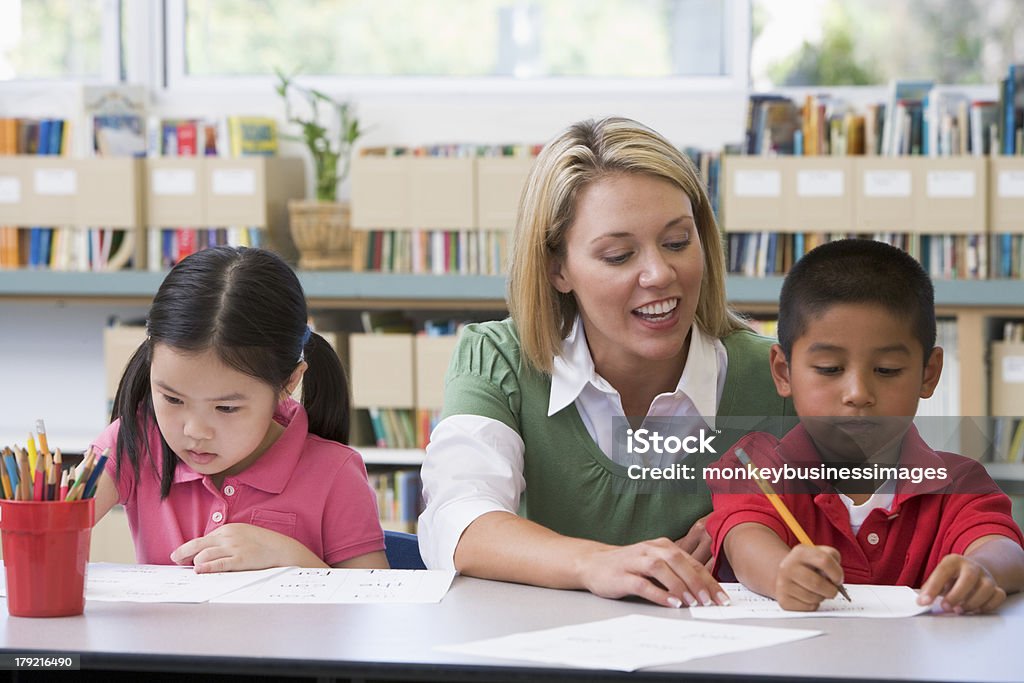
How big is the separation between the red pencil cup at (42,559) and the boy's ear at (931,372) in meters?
0.96

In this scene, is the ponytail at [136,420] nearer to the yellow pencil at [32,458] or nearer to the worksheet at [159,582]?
the worksheet at [159,582]

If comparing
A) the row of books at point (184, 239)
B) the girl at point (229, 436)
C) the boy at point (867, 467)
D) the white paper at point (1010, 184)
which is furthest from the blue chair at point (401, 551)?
the white paper at point (1010, 184)

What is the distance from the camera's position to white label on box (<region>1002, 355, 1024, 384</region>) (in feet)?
10.1

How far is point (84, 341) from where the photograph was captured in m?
3.90

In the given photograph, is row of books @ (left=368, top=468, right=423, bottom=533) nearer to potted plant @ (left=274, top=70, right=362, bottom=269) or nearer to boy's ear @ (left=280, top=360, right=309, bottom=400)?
potted plant @ (left=274, top=70, right=362, bottom=269)

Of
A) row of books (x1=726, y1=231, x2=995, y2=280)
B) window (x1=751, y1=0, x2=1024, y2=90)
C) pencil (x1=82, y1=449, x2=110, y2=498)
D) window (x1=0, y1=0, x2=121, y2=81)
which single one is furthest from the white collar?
window (x1=0, y1=0, x2=121, y2=81)

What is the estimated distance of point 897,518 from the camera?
141 centimetres

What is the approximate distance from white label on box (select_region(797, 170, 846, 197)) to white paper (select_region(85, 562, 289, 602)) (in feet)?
6.79

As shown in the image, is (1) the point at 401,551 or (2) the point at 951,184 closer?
(1) the point at 401,551

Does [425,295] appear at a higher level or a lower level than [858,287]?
lower

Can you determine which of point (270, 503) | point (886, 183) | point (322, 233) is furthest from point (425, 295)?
point (270, 503)

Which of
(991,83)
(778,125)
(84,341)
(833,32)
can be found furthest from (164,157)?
(991,83)

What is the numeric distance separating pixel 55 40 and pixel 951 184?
2.74 metres

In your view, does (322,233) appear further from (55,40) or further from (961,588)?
(961,588)
